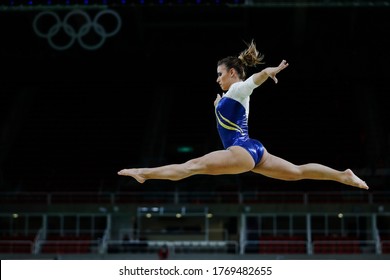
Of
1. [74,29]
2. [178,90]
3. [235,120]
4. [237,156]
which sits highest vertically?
[74,29]

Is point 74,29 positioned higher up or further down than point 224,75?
higher up

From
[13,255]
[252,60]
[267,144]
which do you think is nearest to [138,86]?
[267,144]

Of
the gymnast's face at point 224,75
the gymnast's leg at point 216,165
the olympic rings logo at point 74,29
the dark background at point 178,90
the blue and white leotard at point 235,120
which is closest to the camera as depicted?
the gymnast's leg at point 216,165

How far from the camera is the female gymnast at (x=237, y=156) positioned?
7645mm

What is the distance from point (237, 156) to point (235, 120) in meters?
0.50

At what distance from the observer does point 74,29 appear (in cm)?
2828

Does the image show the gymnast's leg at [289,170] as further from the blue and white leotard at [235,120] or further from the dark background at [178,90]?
the dark background at [178,90]

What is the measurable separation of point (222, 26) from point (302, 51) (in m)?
3.59

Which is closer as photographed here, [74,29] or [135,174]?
[135,174]

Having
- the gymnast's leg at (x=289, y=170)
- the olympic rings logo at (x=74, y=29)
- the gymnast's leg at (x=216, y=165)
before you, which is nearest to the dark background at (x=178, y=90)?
the olympic rings logo at (x=74, y=29)

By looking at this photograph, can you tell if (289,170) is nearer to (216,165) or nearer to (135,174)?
(216,165)

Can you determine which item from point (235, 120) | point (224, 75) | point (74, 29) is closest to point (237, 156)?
point (235, 120)

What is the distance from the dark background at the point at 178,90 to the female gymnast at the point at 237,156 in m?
19.2

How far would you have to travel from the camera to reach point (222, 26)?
31.0 meters
